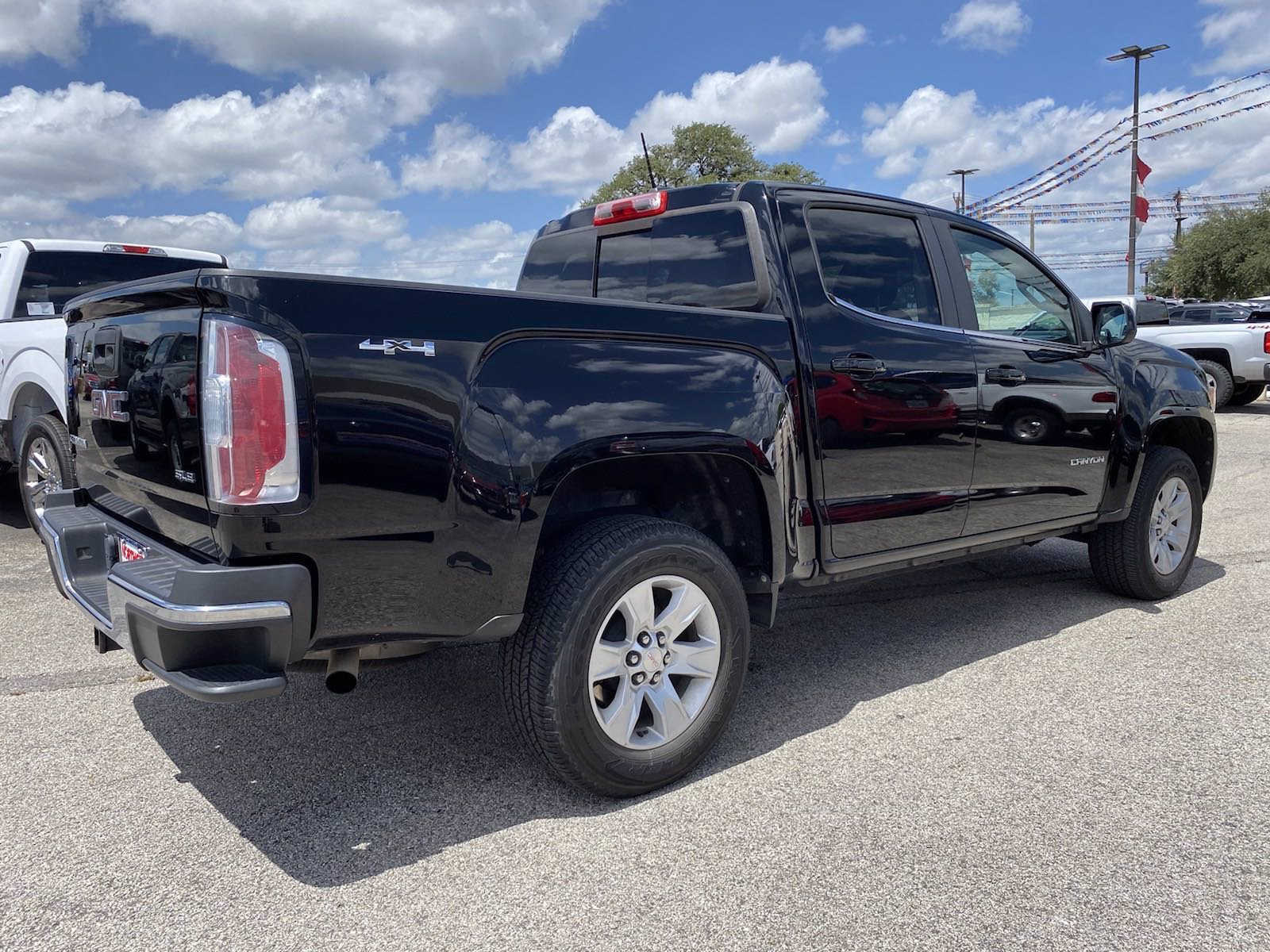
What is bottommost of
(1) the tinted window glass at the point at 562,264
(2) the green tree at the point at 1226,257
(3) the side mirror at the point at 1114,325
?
(3) the side mirror at the point at 1114,325

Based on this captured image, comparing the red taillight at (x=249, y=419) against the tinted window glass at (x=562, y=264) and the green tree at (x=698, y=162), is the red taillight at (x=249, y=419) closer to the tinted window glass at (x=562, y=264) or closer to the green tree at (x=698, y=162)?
the tinted window glass at (x=562, y=264)

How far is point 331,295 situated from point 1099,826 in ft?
8.28

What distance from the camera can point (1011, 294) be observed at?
4.52 m

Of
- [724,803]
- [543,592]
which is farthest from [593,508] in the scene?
[724,803]

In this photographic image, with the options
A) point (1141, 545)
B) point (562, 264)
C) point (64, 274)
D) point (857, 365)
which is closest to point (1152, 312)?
point (1141, 545)

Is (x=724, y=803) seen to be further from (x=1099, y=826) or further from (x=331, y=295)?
(x=331, y=295)

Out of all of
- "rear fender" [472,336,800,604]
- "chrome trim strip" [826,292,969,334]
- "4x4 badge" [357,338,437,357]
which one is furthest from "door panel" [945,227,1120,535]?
"4x4 badge" [357,338,437,357]

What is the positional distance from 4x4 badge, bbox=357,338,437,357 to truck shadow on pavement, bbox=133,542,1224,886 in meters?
0.94

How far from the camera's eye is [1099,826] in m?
2.82

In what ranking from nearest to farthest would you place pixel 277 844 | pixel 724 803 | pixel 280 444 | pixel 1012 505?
1. pixel 280 444
2. pixel 277 844
3. pixel 724 803
4. pixel 1012 505

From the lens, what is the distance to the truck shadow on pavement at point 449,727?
113 inches

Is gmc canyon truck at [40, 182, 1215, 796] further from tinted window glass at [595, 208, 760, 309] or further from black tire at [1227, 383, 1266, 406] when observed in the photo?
black tire at [1227, 383, 1266, 406]

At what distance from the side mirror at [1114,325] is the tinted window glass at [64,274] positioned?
558 cm

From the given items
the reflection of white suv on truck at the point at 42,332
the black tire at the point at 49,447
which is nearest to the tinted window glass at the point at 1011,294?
the reflection of white suv on truck at the point at 42,332
